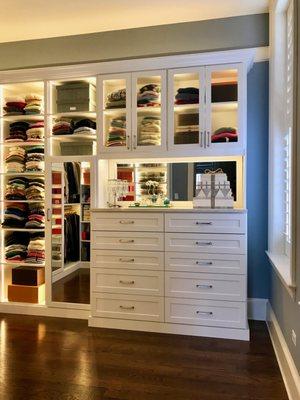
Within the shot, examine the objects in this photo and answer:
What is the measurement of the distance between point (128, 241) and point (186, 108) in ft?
4.47

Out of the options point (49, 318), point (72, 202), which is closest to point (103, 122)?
point (72, 202)

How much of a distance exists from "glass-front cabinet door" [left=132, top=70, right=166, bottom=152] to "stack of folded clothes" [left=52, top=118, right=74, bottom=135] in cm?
Answer: 74

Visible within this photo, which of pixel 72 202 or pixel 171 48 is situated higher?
pixel 171 48

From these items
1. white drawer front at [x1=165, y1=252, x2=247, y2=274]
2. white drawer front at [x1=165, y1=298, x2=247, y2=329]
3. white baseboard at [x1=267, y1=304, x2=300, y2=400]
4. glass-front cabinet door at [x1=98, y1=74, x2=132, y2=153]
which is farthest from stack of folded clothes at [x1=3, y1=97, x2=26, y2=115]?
white baseboard at [x1=267, y1=304, x2=300, y2=400]

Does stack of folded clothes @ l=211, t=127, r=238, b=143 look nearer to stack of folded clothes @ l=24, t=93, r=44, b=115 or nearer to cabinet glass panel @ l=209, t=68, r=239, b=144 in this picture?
cabinet glass panel @ l=209, t=68, r=239, b=144

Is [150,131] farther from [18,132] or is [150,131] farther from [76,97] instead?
[18,132]

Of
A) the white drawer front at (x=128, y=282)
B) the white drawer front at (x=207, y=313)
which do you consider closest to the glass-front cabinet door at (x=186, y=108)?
the white drawer front at (x=128, y=282)

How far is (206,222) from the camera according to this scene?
2.94 meters

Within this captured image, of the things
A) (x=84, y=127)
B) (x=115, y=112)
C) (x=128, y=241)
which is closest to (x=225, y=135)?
(x=115, y=112)

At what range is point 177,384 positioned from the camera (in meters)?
2.21

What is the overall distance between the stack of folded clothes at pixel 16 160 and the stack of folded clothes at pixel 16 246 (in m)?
0.73

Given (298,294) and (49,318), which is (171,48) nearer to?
(298,294)

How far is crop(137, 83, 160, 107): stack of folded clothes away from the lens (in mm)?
3188

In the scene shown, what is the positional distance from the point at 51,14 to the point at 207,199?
2393 mm
